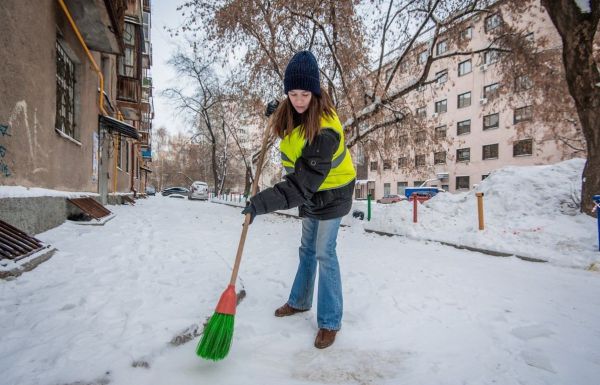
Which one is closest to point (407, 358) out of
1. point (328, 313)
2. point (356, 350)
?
point (356, 350)

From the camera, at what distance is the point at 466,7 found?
9242 millimetres

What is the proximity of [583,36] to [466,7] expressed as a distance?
3376 millimetres

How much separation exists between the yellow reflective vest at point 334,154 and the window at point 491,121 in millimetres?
30364

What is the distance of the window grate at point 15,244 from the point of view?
3061 millimetres

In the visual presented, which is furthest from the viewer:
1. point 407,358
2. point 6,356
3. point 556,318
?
point 556,318

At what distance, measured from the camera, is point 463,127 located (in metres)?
30.9

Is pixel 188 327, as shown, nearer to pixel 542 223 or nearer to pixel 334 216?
pixel 334 216

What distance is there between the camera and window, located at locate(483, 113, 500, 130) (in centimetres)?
2777

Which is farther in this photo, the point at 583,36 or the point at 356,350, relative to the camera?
the point at 583,36

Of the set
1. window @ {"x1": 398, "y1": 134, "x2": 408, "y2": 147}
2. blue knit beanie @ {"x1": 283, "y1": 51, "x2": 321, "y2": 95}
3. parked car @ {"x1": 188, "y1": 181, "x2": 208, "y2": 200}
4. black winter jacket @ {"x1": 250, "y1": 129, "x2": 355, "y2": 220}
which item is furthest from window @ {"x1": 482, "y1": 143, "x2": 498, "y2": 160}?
black winter jacket @ {"x1": 250, "y1": 129, "x2": 355, "y2": 220}

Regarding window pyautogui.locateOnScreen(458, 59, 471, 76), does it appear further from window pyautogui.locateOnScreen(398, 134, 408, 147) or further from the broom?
the broom

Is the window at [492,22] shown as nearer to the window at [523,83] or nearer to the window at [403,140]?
the window at [523,83]

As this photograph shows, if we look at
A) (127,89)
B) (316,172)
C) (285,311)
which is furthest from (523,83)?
(127,89)

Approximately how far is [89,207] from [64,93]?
2.40m
